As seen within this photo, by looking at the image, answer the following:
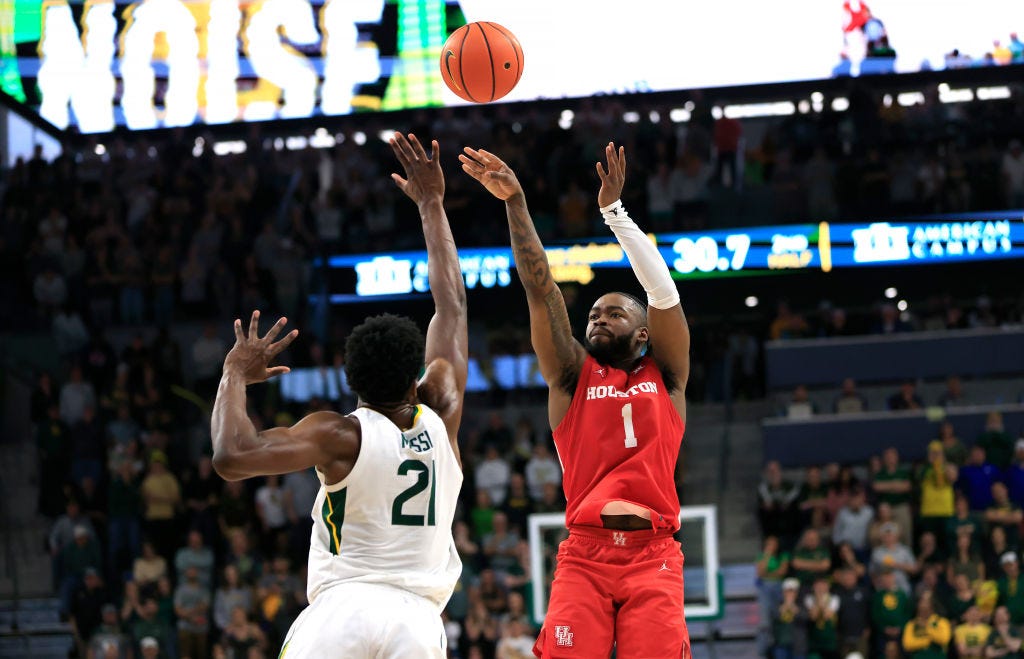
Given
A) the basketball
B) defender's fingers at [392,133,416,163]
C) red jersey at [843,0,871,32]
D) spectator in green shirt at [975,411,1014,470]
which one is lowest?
spectator in green shirt at [975,411,1014,470]

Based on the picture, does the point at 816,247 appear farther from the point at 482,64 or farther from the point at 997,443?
the point at 482,64

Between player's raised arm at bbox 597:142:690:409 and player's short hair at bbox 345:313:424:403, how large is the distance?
1.67 meters

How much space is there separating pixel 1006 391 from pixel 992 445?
6.99 ft

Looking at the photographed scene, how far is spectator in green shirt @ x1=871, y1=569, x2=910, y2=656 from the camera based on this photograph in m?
13.9

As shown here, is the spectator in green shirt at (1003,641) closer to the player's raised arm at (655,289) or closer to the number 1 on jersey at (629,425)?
the player's raised arm at (655,289)

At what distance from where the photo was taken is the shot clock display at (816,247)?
1758 cm

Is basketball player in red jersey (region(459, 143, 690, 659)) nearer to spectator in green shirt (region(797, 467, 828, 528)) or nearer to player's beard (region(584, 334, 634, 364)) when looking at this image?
player's beard (region(584, 334, 634, 364))

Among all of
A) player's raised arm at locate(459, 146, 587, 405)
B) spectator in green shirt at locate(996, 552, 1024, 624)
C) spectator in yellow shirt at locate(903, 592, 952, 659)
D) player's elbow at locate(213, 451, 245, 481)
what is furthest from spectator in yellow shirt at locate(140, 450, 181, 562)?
player's elbow at locate(213, 451, 245, 481)

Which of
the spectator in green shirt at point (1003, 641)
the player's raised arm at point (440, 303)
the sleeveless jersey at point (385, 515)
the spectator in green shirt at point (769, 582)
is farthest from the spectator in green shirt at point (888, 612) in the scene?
the sleeveless jersey at point (385, 515)

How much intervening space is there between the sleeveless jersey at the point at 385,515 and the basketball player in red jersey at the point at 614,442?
1.24 m

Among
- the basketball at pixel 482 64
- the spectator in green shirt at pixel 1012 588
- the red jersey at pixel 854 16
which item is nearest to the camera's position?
the basketball at pixel 482 64

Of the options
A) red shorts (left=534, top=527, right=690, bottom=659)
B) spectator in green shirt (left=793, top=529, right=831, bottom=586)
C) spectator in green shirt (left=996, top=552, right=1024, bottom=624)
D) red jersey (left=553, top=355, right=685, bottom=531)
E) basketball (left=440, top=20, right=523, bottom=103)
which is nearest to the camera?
red shorts (left=534, top=527, right=690, bottom=659)

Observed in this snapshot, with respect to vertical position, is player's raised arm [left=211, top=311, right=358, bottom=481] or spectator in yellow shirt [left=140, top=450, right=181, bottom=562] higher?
player's raised arm [left=211, top=311, right=358, bottom=481]

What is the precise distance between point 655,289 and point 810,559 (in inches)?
359
